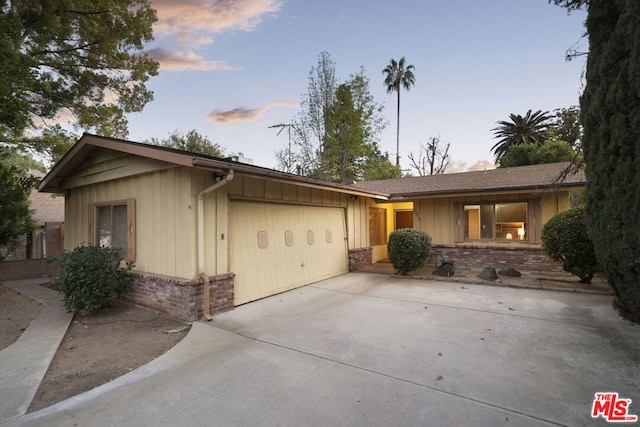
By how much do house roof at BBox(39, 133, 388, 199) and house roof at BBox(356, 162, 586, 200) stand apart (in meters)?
2.63

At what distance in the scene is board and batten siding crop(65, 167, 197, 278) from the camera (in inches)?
201

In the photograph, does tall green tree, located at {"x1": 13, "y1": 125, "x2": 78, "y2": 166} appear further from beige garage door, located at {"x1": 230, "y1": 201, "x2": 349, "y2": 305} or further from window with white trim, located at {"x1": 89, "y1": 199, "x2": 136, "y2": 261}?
beige garage door, located at {"x1": 230, "y1": 201, "x2": 349, "y2": 305}

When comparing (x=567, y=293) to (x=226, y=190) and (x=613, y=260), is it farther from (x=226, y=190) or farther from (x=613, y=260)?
(x=226, y=190)

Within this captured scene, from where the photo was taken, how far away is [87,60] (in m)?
9.64

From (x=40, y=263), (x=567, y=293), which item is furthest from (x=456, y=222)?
(x=40, y=263)

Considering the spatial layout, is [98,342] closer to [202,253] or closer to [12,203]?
[202,253]

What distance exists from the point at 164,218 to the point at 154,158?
1147 millimetres

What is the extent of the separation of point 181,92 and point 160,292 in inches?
379

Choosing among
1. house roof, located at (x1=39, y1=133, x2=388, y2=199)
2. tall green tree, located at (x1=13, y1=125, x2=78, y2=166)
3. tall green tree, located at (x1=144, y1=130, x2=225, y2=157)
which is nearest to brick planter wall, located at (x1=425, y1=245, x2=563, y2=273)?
house roof, located at (x1=39, y1=133, x2=388, y2=199)

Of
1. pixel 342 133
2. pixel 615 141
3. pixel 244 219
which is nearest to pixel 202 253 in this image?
pixel 244 219

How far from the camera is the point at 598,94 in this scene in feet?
14.3

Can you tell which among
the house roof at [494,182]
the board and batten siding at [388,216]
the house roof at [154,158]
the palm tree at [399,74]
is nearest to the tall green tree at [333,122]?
the board and batten siding at [388,216]

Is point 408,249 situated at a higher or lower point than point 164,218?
lower

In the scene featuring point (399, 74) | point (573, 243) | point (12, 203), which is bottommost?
point (573, 243)
